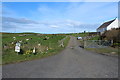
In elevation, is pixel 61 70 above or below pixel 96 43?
below

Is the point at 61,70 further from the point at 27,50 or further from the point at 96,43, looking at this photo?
the point at 96,43

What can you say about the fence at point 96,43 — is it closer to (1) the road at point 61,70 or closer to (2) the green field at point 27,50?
(2) the green field at point 27,50

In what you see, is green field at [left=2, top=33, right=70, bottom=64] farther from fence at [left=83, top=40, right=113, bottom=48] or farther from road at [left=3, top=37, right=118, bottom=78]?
fence at [left=83, top=40, right=113, bottom=48]

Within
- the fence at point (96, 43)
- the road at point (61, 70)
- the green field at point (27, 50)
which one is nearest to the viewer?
the road at point (61, 70)

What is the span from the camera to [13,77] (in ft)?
22.0

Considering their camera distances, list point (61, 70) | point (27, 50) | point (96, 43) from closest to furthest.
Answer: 1. point (61, 70)
2. point (27, 50)
3. point (96, 43)

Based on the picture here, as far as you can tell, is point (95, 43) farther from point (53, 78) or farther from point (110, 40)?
point (53, 78)

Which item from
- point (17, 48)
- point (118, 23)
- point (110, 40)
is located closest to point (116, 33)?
point (110, 40)

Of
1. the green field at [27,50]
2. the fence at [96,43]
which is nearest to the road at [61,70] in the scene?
the green field at [27,50]

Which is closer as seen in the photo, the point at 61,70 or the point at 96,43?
the point at 61,70

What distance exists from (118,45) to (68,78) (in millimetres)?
18702

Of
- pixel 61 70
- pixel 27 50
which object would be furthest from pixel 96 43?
pixel 61 70

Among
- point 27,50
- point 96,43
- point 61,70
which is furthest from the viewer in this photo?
point 96,43

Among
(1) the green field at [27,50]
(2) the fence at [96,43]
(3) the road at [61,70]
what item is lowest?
(3) the road at [61,70]
